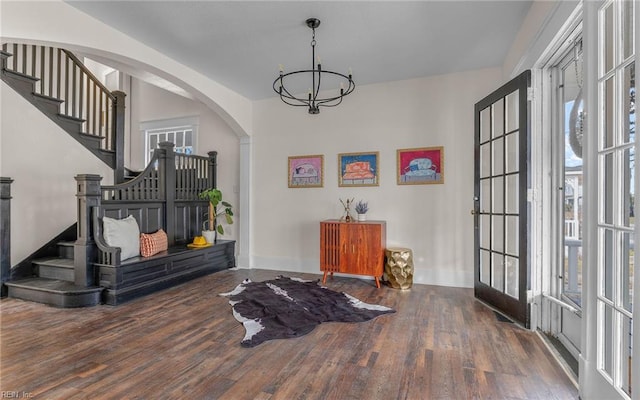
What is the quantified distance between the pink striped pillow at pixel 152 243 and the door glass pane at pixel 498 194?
3.96 metres

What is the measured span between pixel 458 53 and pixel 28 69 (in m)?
5.45

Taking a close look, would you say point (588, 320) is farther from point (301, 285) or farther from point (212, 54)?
point (212, 54)

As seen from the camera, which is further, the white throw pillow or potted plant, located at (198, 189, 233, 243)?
potted plant, located at (198, 189, 233, 243)

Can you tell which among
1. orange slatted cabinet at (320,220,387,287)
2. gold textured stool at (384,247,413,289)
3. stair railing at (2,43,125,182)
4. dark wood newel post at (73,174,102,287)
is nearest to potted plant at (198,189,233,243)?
stair railing at (2,43,125,182)

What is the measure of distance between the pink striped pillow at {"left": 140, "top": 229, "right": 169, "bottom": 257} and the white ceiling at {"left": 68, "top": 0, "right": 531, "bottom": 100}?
2198 millimetres

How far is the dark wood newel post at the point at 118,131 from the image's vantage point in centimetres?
483

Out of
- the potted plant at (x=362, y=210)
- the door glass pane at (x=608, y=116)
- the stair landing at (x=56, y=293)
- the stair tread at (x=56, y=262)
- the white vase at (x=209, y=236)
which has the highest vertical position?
the door glass pane at (x=608, y=116)

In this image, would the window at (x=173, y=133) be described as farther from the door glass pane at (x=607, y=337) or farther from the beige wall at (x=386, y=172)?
the door glass pane at (x=607, y=337)

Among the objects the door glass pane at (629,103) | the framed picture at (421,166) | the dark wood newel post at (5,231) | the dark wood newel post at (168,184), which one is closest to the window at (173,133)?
the dark wood newel post at (168,184)

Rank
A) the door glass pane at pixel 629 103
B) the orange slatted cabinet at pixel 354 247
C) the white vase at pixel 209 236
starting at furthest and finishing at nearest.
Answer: the white vase at pixel 209 236 < the orange slatted cabinet at pixel 354 247 < the door glass pane at pixel 629 103

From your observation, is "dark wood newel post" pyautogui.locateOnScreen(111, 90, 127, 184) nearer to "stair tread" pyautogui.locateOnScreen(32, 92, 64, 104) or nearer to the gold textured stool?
"stair tread" pyautogui.locateOnScreen(32, 92, 64, 104)

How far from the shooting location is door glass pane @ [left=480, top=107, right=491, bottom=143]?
3238 millimetres

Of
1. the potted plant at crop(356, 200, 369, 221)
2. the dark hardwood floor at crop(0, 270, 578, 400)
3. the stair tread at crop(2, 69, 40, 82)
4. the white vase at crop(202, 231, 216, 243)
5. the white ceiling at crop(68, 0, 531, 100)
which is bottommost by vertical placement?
the dark hardwood floor at crop(0, 270, 578, 400)

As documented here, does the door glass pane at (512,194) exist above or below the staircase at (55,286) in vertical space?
above
